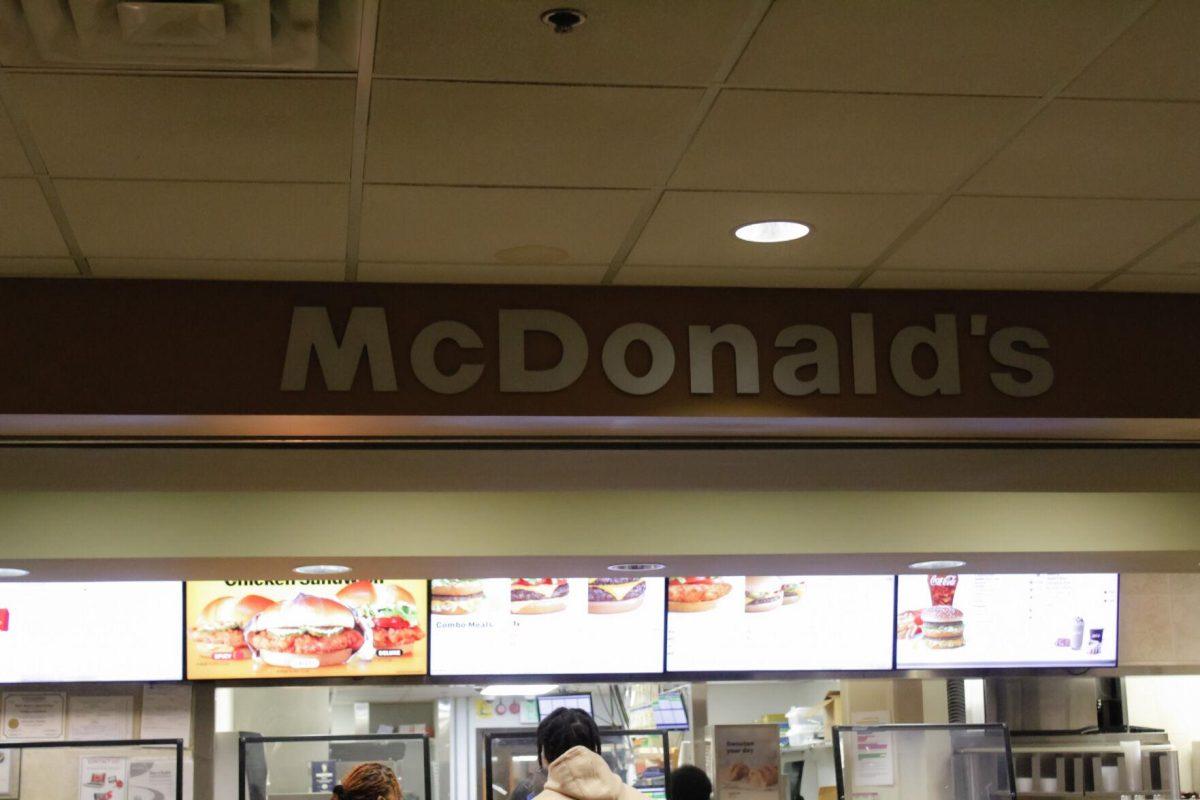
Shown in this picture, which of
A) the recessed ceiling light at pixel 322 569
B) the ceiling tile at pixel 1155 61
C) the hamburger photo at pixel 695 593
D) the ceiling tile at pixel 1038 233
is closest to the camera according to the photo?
the ceiling tile at pixel 1155 61

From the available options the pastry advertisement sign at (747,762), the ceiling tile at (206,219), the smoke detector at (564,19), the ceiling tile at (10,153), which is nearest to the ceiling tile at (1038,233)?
the smoke detector at (564,19)

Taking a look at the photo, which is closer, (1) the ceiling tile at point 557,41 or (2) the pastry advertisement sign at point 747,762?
(1) the ceiling tile at point 557,41

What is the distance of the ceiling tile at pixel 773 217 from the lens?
3523 mm

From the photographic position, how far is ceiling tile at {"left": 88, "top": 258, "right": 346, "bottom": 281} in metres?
3.85

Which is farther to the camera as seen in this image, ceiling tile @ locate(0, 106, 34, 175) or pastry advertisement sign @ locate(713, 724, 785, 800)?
pastry advertisement sign @ locate(713, 724, 785, 800)

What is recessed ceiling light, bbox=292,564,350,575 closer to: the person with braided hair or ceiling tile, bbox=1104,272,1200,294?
the person with braided hair

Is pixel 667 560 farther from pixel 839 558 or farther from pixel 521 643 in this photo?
pixel 521 643

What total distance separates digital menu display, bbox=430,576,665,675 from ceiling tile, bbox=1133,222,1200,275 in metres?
3.43

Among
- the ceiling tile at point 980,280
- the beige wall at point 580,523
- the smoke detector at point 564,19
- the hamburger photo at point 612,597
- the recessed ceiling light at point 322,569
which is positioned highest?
the smoke detector at point 564,19

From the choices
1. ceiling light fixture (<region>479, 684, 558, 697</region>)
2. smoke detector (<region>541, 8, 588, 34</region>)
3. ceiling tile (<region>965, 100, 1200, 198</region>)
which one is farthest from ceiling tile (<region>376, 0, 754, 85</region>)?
ceiling light fixture (<region>479, 684, 558, 697</region>)

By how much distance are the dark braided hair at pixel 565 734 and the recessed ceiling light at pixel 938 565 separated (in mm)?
2096

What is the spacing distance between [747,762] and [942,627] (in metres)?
1.27

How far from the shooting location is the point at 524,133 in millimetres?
3076

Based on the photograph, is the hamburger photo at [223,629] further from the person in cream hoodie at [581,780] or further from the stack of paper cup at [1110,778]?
the stack of paper cup at [1110,778]
